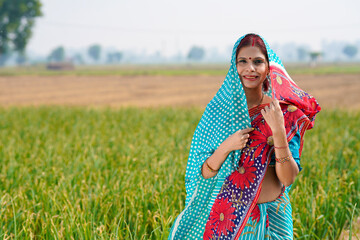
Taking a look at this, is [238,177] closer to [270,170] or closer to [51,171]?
[270,170]

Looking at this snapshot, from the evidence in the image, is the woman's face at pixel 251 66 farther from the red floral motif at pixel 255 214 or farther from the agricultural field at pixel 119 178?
the agricultural field at pixel 119 178

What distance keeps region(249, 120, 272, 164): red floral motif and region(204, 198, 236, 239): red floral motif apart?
0.88 ft

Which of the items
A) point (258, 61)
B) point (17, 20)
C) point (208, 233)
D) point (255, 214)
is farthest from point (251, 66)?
point (17, 20)

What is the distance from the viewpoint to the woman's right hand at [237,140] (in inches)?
65.3

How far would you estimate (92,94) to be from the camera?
21.8 meters

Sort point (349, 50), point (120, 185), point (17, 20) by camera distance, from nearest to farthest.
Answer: point (120, 185), point (17, 20), point (349, 50)

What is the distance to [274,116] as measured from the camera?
62.9 inches

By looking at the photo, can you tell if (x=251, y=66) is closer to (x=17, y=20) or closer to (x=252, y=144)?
(x=252, y=144)

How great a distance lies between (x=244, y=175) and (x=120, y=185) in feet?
6.64

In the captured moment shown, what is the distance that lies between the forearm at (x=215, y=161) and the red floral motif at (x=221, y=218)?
0.44 feet

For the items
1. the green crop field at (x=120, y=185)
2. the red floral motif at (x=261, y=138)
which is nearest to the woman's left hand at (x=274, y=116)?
the red floral motif at (x=261, y=138)

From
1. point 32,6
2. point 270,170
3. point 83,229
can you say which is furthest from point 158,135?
point 32,6

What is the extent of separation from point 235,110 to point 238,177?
306 millimetres

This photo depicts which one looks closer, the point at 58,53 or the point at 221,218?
the point at 221,218
